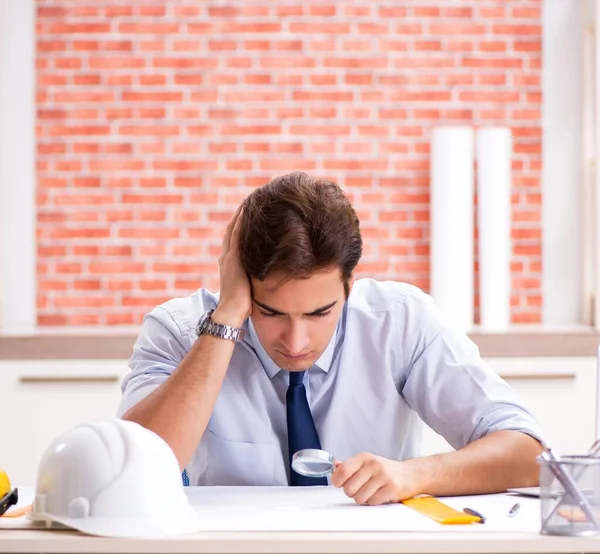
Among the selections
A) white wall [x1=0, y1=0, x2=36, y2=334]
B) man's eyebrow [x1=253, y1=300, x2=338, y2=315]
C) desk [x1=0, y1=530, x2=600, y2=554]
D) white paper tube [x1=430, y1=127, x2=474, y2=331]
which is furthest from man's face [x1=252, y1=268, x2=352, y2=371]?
white wall [x1=0, y1=0, x2=36, y2=334]

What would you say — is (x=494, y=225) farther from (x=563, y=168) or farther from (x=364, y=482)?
(x=364, y=482)

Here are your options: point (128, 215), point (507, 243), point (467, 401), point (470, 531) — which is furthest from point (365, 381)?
point (128, 215)

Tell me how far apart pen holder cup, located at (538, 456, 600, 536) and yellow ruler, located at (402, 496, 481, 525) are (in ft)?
0.47

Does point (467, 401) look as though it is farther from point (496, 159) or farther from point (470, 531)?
point (496, 159)

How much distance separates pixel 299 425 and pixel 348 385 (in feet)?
0.52

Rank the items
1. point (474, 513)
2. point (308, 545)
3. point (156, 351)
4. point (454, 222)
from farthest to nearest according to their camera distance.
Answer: point (454, 222)
point (156, 351)
point (474, 513)
point (308, 545)

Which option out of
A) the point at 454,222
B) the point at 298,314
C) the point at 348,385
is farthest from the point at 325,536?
the point at 454,222

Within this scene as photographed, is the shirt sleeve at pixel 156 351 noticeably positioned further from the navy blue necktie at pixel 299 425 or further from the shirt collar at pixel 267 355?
the navy blue necktie at pixel 299 425

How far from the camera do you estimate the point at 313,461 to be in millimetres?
1635

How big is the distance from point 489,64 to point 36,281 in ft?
6.41

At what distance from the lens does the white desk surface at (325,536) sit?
128 cm

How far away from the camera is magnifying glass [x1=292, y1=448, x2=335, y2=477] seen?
163cm

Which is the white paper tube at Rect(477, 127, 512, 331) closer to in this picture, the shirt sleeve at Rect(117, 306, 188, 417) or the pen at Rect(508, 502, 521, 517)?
the shirt sleeve at Rect(117, 306, 188, 417)

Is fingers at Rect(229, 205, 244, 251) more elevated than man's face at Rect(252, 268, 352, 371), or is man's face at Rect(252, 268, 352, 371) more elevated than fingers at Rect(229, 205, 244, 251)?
fingers at Rect(229, 205, 244, 251)
